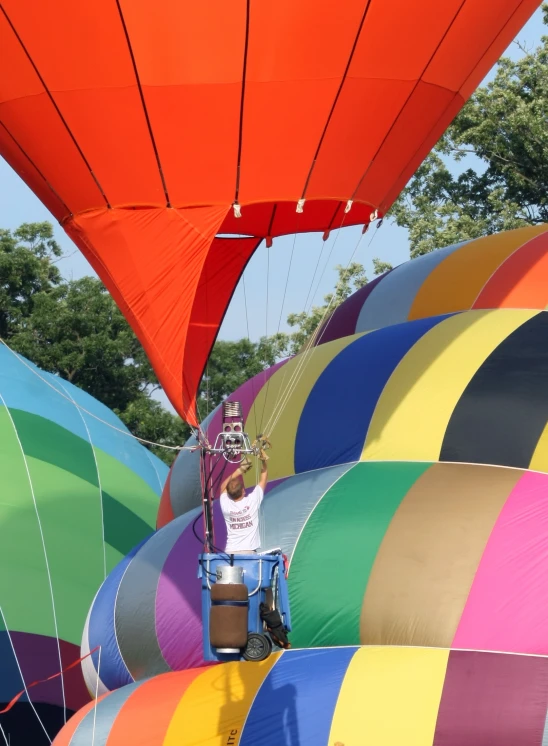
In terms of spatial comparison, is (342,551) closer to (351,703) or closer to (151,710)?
(351,703)

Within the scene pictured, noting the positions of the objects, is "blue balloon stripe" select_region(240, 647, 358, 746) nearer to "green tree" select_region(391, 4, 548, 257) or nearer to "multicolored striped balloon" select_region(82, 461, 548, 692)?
"multicolored striped balloon" select_region(82, 461, 548, 692)

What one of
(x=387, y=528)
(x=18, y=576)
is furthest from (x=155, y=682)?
(x=18, y=576)

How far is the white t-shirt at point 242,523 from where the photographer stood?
6.12 metres

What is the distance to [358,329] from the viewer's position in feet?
31.0

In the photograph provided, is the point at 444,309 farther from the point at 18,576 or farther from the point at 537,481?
the point at 18,576

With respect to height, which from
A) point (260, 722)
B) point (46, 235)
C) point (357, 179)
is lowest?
point (260, 722)

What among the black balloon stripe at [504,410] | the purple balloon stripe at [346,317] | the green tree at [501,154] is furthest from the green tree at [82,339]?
the black balloon stripe at [504,410]

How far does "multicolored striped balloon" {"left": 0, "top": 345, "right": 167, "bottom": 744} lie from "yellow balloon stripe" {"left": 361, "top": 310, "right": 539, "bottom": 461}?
2.42 metres

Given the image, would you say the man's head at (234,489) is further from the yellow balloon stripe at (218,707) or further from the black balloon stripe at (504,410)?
the black balloon stripe at (504,410)

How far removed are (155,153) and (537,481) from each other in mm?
2726

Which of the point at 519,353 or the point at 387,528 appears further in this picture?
the point at 519,353

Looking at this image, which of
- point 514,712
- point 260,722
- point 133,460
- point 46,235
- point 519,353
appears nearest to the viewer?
point 514,712

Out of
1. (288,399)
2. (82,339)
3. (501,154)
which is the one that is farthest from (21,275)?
(288,399)

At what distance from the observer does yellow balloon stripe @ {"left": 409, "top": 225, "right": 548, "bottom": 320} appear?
28.6 feet
